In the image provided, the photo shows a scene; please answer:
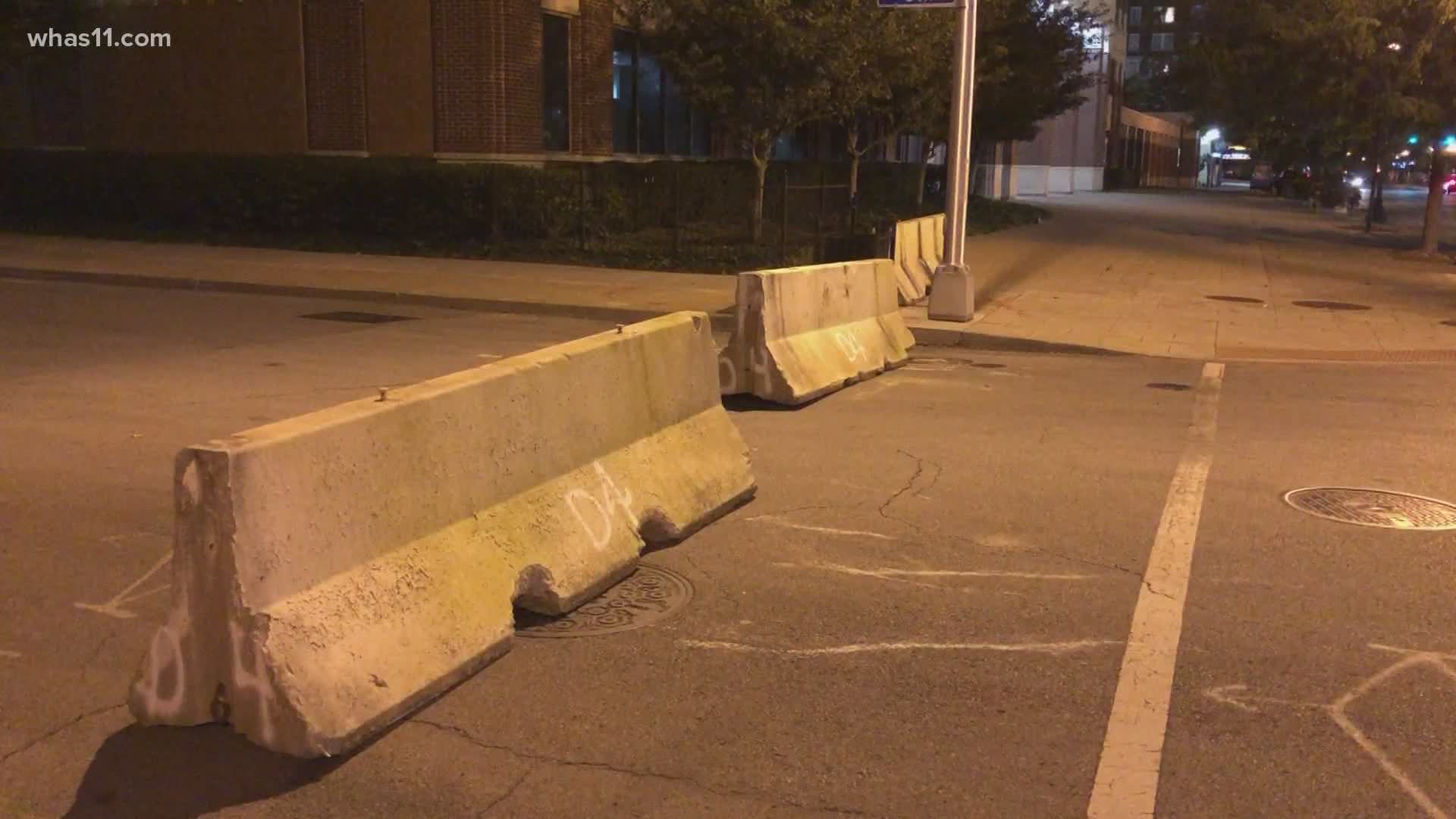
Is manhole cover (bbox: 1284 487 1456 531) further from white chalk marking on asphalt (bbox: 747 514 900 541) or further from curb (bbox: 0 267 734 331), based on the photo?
curb (bbox: 0 267 734 331)

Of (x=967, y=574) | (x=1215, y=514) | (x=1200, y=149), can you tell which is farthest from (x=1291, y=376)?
(x=1200, y=149)

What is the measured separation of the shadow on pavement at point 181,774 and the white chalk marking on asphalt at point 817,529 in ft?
10.6

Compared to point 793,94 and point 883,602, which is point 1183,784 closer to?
point 883,602

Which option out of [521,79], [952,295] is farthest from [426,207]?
[952,295]

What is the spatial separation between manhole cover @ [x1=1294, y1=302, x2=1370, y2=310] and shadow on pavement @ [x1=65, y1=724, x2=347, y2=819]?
55.7ft

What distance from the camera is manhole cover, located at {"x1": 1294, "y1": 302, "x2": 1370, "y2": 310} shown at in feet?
59.5

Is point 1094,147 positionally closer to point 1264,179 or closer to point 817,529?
point 1264,179

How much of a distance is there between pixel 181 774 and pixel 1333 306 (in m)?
17.7

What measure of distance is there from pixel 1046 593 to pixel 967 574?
0.39 m

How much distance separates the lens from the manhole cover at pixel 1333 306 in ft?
59.5

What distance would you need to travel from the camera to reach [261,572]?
4176mm

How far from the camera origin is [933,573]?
6.25 m

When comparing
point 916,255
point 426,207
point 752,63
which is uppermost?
point 752,63

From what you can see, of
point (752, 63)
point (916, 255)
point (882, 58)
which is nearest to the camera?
point (916, 255)
